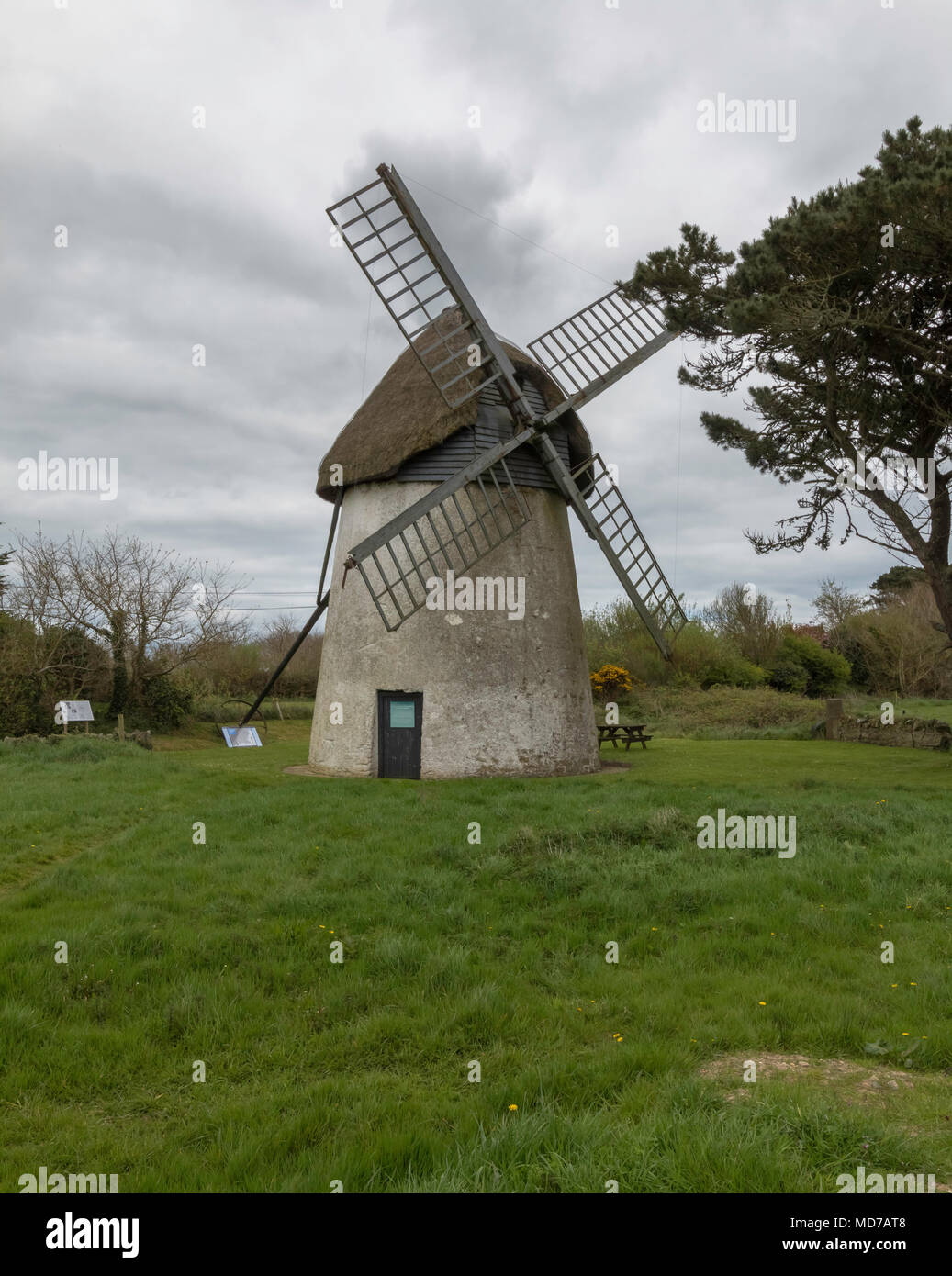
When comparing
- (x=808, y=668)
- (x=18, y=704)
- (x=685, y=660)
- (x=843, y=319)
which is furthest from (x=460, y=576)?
(x=808, y=668)

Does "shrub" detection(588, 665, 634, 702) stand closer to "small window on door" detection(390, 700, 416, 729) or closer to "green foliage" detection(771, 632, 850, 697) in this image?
"green foliage" detection(771, 632, 850, 697)

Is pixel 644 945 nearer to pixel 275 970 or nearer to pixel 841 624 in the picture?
pixel 275 970

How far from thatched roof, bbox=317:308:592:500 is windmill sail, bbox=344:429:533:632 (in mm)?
946

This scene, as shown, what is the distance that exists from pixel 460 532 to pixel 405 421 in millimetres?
2329

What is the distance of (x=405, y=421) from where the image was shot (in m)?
14.6

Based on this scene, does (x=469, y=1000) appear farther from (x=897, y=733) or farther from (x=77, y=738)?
(x=897, y=733)

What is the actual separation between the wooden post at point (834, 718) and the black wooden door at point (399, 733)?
13132 mm

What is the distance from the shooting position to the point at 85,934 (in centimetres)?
582

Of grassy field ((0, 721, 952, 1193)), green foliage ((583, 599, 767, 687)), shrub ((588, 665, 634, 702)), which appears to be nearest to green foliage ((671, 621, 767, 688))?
green foliage ((583, 599, 767, 687))

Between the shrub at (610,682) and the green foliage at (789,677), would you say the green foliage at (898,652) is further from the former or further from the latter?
the shrub at (610,682)

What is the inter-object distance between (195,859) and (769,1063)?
17.6 ft

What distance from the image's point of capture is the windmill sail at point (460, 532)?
535 inches

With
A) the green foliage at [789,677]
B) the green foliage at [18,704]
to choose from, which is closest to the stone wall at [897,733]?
the green foliage at [789,677]
